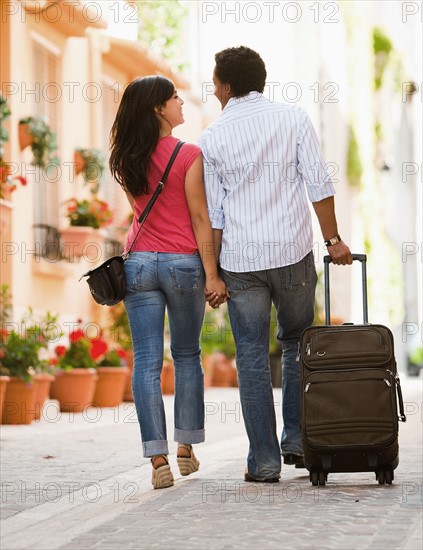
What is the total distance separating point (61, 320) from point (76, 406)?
6.18 ft

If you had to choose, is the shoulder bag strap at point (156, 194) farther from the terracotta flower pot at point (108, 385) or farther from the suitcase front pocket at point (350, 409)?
the terracotta flower pot at point (108, 385)

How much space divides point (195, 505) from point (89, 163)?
9929mm

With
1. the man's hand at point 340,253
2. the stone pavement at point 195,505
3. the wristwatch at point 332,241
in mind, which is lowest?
the stone pavement at point 195,505

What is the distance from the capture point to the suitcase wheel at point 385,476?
20.2 ft

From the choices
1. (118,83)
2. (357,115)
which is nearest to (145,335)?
(118,83)

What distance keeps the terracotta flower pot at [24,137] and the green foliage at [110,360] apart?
2.14 m

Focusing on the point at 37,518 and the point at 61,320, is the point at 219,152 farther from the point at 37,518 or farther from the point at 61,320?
the point at 61,320

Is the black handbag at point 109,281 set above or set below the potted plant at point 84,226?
below

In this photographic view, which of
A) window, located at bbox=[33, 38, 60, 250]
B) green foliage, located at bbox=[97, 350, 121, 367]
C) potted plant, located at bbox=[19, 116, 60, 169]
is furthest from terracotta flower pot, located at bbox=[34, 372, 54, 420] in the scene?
potted plant, located at bbox=[19, 116, 60, 169]

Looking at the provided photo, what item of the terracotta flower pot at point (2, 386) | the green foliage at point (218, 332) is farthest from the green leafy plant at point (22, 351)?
the green foliage at point (218, 332)

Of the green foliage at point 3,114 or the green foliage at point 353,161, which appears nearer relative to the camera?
the green foliage at point 3,114

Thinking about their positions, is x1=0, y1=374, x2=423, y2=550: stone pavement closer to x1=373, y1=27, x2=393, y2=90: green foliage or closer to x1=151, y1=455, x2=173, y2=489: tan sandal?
x1=151, y1=455, x2=173, y2=489: tan sandal

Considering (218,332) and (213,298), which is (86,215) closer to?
(218,332)

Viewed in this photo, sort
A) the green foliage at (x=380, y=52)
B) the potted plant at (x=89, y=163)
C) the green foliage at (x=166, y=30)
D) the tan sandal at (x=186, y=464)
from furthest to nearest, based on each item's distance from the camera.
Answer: the green foliage at (x=380, y=52), the green foliage at (x=166, y=30), the potted plant at (x=89, y=163), the tan sandal at (x=186, y=464)
